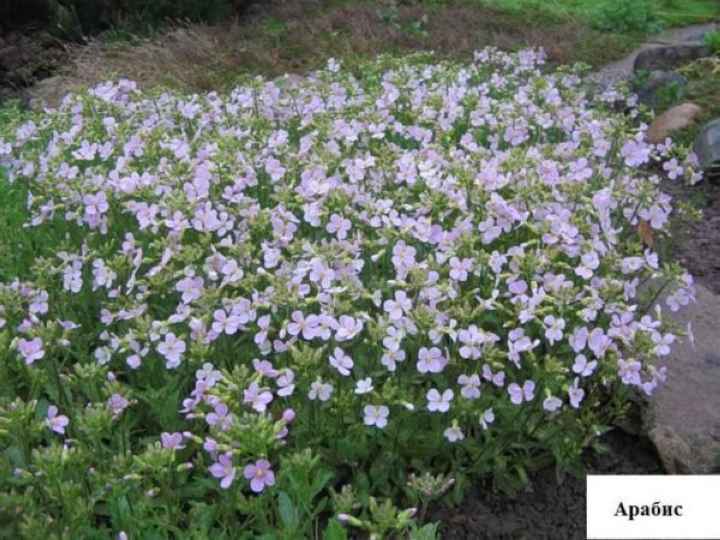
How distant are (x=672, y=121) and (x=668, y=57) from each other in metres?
2.25

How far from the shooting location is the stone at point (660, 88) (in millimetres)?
6523

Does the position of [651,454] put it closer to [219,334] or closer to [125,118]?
[219,334]

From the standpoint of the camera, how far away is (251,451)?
2146mm

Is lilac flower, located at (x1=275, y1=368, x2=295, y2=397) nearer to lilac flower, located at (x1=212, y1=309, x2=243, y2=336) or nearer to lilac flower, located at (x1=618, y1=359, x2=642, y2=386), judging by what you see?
lilac flower, located at (x1=212, y1=309, x2=243, y2=336)

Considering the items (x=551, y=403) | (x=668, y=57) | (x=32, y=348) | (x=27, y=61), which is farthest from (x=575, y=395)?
(x=27, y=61)

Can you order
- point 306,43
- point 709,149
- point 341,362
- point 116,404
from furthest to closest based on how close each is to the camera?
Result: point 306,43
point 709,149
point 341,362
point 116,404

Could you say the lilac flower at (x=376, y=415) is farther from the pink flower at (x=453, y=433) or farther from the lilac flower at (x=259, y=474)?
the lilac flower at (x=259, y=474)

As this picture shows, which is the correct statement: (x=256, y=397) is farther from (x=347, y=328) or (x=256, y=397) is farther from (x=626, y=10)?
(x=626, y=10)

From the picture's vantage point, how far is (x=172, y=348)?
105 inches

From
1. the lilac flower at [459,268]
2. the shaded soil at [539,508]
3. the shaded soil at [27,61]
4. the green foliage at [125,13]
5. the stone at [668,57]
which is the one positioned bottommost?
the shaded soil at [27,61]

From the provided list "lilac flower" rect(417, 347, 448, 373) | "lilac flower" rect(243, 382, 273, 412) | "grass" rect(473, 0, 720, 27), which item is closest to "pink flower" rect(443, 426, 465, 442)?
"lilac flower" rect(417, 347, 448, 373)

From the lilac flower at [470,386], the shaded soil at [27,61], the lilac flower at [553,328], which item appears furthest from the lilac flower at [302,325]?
the shaded soil at [27,61]

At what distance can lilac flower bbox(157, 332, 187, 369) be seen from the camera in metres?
2.67

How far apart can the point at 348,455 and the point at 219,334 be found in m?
0.56
